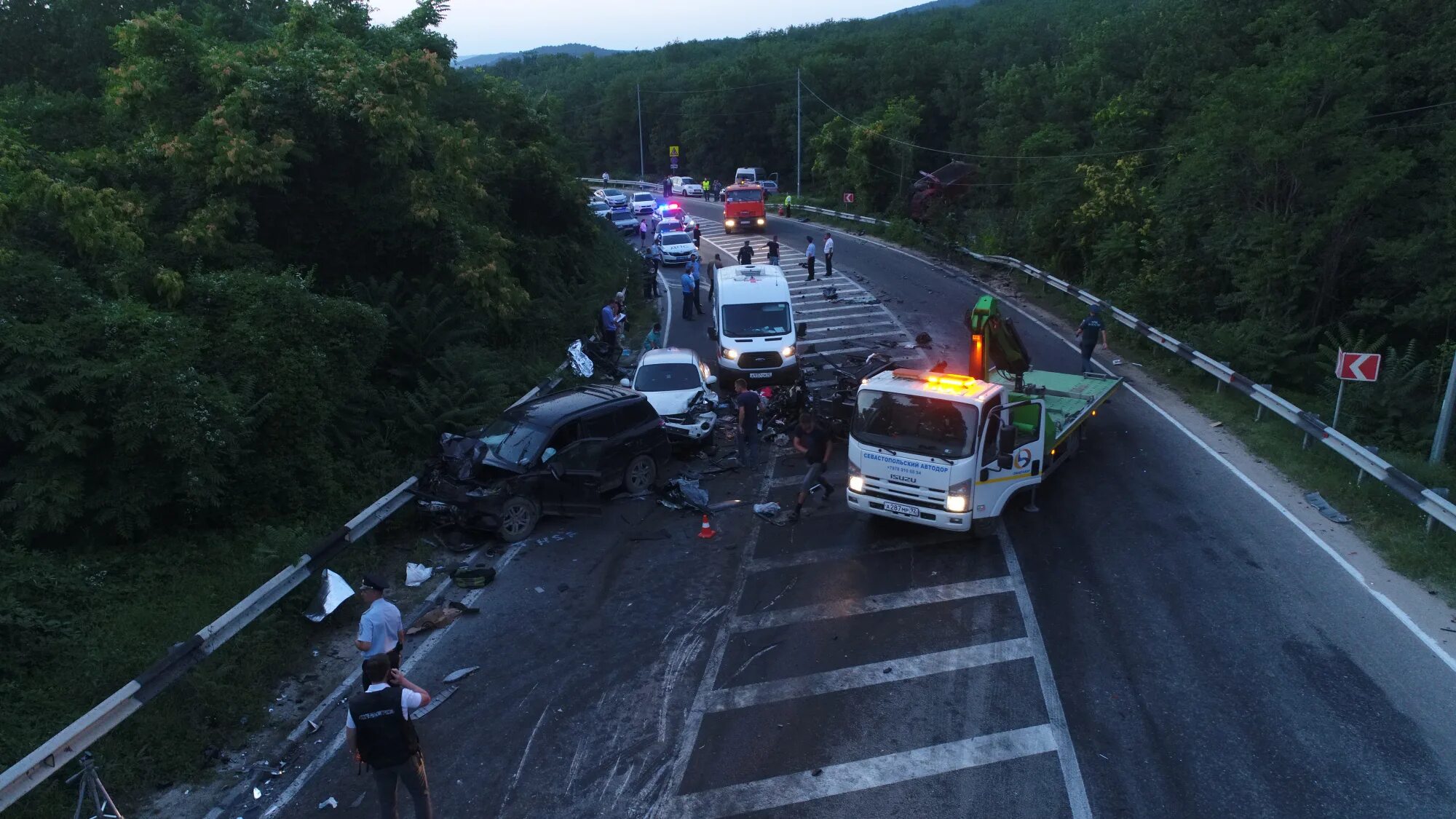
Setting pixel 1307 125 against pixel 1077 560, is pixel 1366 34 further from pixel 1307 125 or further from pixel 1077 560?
pixel 1077 560

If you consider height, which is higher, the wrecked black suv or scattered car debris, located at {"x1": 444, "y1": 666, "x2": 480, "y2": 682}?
the wrecked black suv

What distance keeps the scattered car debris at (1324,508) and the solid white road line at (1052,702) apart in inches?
182

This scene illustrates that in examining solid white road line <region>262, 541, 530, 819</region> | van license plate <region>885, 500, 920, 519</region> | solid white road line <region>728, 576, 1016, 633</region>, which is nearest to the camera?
solid white road line <region>262, 541, 530, 819</region>

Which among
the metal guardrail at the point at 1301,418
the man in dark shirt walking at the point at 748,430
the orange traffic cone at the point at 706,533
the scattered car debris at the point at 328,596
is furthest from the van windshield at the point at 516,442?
the metal guardrail at the point at 1301,418

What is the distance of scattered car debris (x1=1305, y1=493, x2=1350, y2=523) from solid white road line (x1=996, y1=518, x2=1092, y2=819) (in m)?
4.63

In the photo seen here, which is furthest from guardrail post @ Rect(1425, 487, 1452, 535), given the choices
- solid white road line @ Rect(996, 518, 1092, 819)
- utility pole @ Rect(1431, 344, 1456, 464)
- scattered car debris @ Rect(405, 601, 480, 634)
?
scattered car debris @ Rect(405, 601, 480, 634)

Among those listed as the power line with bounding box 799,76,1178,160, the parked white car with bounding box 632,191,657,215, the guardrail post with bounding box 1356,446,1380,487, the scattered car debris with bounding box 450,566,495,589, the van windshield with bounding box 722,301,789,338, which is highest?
the power line with bounding box 799,76,1178,160

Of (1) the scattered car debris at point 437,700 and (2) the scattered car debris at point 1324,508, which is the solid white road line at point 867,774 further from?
(2) the scattered car debris at point 1324,508

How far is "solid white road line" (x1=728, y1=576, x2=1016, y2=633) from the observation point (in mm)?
10000

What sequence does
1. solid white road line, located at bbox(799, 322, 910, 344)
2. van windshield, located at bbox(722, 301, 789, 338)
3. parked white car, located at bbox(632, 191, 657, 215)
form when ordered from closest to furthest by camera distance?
van windshield, located at bbox(722, 301, 789, 338)
solid white road line, located at bbox(799, 322, 910, 344)
parked white car, located at bbox(632, 191, 657, 215)

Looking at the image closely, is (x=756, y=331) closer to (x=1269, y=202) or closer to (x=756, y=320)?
(x=756, y=320)

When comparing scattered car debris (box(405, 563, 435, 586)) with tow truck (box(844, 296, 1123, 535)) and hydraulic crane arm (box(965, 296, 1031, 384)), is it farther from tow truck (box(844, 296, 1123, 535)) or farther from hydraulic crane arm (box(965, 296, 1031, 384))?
hydraulic crane arm (box(965, 296, 1031, 384))

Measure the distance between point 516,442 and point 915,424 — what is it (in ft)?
18.8

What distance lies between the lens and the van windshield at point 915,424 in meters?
11.3
